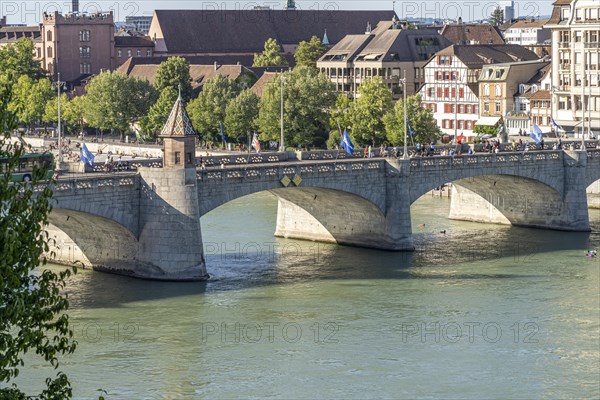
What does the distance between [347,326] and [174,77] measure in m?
101

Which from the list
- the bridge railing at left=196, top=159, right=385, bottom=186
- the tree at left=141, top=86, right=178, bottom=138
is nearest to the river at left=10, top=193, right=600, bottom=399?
the bridge railing at left=196, top=159, right=385, bottom=186

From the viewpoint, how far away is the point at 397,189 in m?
83.3

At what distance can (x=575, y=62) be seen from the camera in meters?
132

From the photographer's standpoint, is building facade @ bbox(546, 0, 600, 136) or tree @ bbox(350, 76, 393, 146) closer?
building facade @ bbox(546, 0, 600, 136)

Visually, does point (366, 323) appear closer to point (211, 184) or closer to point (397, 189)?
point (211, 184)

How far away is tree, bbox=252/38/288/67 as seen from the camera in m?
183

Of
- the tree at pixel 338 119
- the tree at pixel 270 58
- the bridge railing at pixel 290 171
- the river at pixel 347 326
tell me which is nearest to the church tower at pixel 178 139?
the bridge railing at pixel 290 171

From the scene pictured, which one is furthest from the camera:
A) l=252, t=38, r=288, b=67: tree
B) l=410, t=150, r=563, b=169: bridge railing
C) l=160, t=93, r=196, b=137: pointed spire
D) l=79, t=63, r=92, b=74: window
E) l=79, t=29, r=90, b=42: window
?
l=79, t=29, r=90, b=42: window

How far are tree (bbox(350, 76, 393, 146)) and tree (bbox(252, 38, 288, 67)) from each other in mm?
50081

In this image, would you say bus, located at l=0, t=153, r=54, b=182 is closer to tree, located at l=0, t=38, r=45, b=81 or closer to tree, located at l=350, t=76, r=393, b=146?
tree, located at l=350, t=76, r=393, b=146

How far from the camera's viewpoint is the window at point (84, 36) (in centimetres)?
19325

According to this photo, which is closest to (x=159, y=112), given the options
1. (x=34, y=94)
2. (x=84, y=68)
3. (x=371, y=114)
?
(x=34, y=94)

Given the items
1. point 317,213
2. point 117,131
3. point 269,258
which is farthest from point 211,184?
point 117,131

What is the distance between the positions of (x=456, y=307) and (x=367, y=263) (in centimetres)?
1299
